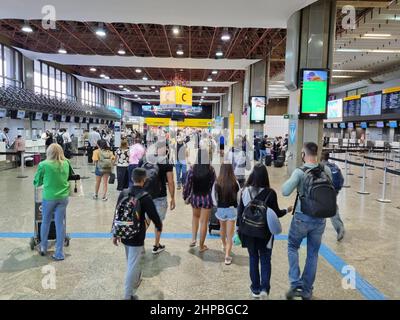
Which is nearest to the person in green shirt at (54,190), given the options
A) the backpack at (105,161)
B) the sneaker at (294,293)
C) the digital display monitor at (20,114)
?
the sneaker at (294,293)

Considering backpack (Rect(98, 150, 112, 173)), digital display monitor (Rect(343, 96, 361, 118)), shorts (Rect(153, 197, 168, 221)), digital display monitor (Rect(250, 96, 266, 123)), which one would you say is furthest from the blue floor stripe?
digital display monitor (Rect(343, 96, 361, 118))

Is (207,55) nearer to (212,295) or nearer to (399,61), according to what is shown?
(399,61)

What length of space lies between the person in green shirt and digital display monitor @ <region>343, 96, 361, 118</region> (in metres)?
26.3

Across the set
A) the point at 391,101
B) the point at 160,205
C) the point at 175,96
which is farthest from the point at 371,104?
the point at 160,205

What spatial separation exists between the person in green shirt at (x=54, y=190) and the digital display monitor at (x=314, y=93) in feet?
26.2

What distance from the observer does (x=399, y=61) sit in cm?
2041

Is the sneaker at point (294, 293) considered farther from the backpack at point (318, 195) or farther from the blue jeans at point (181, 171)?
the blue jeans at point (181, 171)

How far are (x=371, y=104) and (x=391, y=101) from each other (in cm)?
257

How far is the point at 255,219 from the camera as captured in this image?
3.21m

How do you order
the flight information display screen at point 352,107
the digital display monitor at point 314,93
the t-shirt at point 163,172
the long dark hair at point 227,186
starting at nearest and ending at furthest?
the long dark hair at point 227,186
the t-shirt at point 163,172
the digital display monitor at point 314,93
the flight information display screen at point 352,107

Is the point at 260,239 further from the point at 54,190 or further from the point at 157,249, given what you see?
the point at 54,190

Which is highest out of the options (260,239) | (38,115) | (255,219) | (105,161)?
(38,115)

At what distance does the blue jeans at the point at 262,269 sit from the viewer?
Answer: 330 cm

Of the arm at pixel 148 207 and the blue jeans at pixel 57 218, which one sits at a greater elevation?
the arm at pixel 148 207
